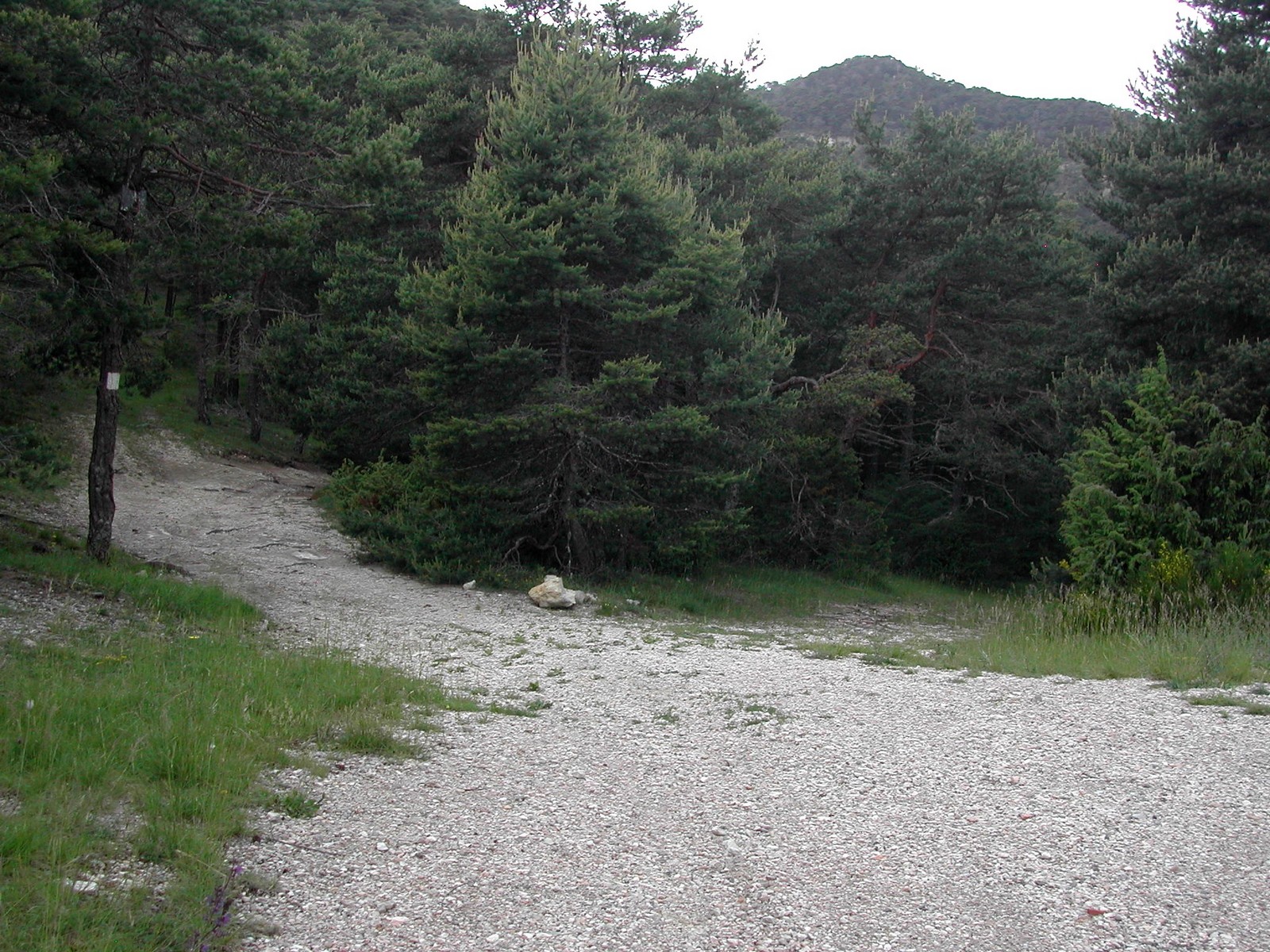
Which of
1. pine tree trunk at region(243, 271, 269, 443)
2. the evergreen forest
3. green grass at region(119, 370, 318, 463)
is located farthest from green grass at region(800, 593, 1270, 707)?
green grass at region(119, 370, 318, 463)

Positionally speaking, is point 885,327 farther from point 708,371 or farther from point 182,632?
point 182,632

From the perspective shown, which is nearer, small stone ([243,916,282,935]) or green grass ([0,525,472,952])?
green grass ([0,525,472,952])

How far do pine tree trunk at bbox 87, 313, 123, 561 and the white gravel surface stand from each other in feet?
17.8

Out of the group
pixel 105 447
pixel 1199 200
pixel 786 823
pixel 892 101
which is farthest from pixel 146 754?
pixel 892 101

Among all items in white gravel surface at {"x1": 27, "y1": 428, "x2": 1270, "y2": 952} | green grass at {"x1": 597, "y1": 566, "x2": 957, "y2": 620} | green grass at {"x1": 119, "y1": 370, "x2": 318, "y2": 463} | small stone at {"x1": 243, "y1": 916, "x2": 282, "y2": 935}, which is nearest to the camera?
small stone at {"x1": 243, "y1": 916, "x2": 282, "y2": 935}

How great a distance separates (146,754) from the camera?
496 cm

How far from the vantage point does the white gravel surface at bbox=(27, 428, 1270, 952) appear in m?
3.87

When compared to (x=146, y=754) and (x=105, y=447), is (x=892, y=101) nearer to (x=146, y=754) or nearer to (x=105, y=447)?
(x=105, y=447)

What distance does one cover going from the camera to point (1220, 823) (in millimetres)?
5055

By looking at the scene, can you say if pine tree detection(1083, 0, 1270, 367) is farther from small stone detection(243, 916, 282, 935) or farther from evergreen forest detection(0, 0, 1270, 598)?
small stone detection(243, 916, 282, 935)

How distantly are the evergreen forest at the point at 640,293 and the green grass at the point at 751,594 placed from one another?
2.31ft

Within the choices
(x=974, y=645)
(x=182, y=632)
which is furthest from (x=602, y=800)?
(x=974, y=645)

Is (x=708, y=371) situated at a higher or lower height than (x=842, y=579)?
higher

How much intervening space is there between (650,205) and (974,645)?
9.23 m
